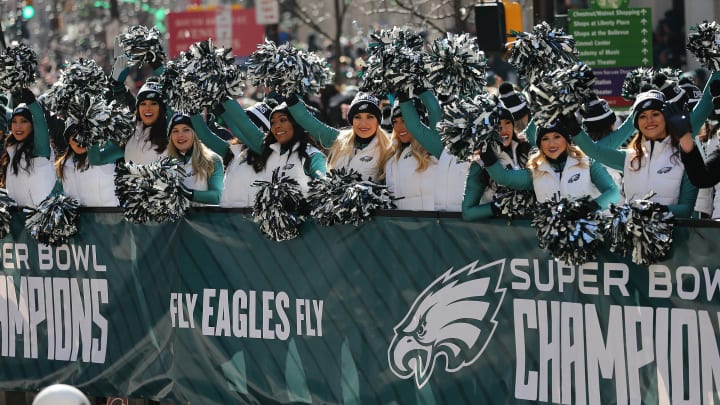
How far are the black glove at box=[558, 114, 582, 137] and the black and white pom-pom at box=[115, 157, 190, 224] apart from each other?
6.69 feet

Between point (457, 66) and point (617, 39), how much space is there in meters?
6.38

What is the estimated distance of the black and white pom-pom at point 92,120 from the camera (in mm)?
7516

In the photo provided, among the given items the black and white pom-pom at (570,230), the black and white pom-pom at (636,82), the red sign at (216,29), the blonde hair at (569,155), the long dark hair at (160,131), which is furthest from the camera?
the red sign at (216,29)

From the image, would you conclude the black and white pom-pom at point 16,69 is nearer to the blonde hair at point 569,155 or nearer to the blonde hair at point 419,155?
the blonde hair at point 419,155

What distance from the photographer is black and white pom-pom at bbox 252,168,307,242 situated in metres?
6.58

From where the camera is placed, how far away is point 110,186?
771 centimetres

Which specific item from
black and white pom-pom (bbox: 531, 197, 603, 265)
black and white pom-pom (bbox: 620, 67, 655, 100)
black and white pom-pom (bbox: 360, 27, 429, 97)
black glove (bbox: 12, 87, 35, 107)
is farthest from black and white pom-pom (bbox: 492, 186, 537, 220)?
black glove (bbox: 12, 87, 35, 107)

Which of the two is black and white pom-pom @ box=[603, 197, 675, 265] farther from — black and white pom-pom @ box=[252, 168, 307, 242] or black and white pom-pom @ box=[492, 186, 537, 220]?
black and white pom-pom @ box=[252, 168, 307, 242]

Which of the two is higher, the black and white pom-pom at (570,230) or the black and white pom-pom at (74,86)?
the black and white pom-pom at (74,86)

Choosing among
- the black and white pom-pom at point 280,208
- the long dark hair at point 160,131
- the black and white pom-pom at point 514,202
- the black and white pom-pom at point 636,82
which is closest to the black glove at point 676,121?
the black and white pom-pom at point 514,202

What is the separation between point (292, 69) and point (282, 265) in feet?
3.55

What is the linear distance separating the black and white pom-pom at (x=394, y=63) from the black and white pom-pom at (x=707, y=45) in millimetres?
1349

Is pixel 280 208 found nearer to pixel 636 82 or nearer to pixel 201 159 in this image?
pixel 201 159

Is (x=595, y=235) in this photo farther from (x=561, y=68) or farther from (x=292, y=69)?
(x=292, y=69)
